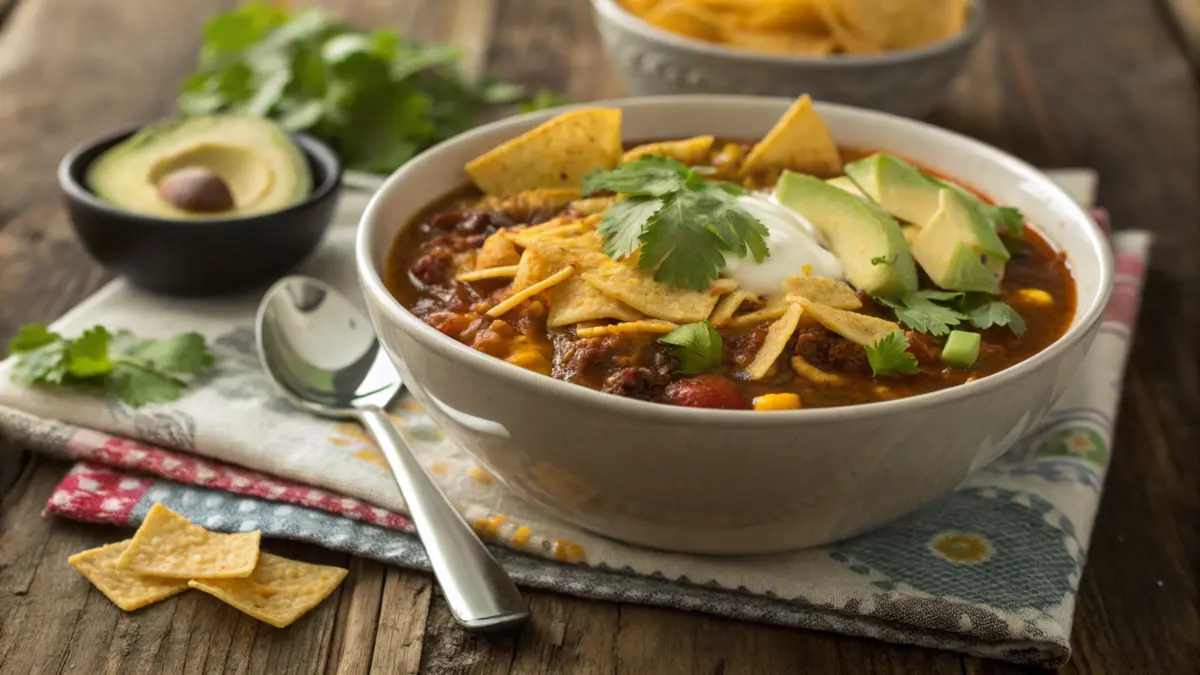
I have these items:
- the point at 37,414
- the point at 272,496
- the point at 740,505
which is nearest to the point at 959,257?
the point at 740,505

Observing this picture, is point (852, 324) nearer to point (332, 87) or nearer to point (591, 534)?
point (591, 534)

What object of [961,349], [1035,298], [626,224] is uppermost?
[626,224]

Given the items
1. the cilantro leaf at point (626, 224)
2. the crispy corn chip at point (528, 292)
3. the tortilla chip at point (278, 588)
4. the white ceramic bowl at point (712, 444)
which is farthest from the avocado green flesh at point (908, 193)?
the tortilla chip at point (278, 588)

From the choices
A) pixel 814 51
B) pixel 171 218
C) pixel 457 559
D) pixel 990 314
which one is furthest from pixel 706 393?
A: pixel 814 51

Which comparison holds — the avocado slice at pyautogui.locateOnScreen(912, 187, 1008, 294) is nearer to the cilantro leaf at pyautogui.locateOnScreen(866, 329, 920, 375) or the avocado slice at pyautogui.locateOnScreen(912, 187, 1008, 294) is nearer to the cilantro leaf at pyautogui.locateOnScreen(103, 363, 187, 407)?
the cilantro leaf at pyautogui.locateOnScreen(866, 329, 920, 375)

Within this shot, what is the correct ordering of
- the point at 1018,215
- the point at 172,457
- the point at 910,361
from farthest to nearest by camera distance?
the point at 1018,215 < the point at 172,457 < the point at 910,361

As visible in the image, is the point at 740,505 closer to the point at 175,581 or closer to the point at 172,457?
the point at 175,581

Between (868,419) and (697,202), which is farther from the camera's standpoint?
(697,202)
